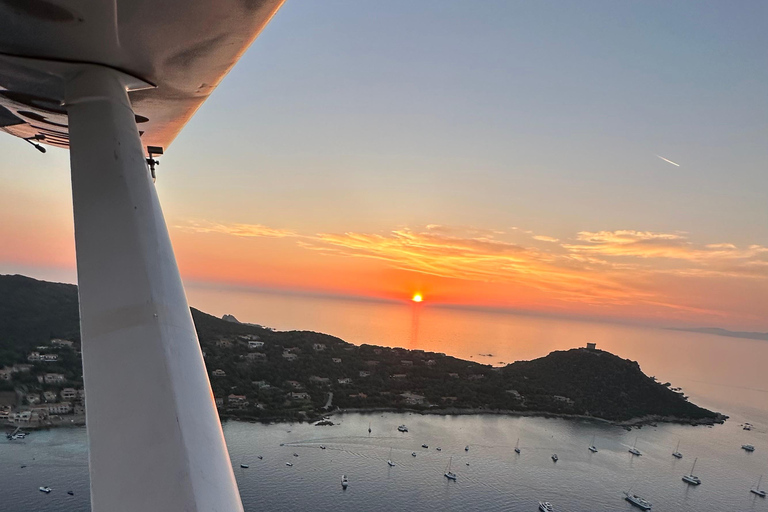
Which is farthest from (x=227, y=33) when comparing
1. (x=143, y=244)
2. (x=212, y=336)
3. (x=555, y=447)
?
(x=212, y=336)

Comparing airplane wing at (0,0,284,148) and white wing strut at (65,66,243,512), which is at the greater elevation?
airplane wing at (0,0,284,148)

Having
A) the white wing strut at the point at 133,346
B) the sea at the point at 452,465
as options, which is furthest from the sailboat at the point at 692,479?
the white wing strut at the point at 133,346

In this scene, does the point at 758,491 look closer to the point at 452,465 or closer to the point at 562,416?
the point at 562,416

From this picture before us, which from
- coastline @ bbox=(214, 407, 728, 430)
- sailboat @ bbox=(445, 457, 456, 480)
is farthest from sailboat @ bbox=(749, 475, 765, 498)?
sailboat @ bbox=(445, 457, 456, 480)

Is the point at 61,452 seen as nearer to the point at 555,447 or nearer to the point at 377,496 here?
the point at 377,496

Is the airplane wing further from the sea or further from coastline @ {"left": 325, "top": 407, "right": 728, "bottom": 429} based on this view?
coastline @ {"left": 325, "top": 407, "right": 728, "bottom": 429}
